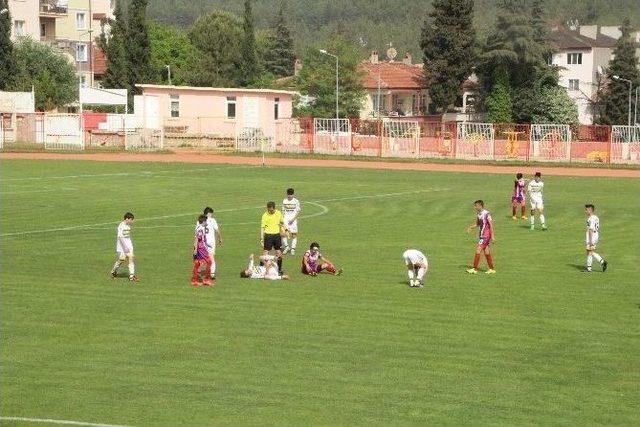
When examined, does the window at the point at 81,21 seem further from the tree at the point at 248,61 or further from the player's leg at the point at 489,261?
the player's leg at the point at 489,261

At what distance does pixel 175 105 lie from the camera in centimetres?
9431

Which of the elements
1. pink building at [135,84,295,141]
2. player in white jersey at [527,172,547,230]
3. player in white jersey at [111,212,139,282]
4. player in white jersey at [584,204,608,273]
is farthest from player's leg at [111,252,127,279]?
pink building at [135,84,295,141]

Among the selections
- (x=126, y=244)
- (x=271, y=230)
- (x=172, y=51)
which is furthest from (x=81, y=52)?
(x=126, y=244)

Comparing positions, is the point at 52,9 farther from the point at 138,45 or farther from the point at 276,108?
the point at 276,108

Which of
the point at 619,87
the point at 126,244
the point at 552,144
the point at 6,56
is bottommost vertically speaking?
the point at 126,244

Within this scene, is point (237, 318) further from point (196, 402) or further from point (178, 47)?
point (178, 47)

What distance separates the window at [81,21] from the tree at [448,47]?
149 ft

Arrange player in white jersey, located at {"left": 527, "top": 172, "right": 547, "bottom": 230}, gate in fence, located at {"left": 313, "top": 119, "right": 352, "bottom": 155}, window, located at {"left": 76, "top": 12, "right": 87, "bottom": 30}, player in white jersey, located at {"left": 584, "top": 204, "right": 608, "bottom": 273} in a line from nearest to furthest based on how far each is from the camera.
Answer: player in white jersey, located at {"left": 584, "top": 204, "right": 608, "bottom": 273}, player in white jersey, located at {"left": 527, "top": 172, "right": 547, "bottom": 230}, gate in fence, located at {"left": 313, "top": 119, "right": 352, "bottom": 155}, window, located at {"left": 76, "top": 12, "right": 87, "bottom": 30}

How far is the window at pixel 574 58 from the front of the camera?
161 m

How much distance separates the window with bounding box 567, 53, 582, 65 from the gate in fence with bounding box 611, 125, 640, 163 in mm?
83696

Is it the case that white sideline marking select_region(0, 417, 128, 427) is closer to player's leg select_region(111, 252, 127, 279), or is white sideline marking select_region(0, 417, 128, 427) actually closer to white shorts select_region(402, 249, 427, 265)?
player's leg select_region(111, 252, 127, 279)

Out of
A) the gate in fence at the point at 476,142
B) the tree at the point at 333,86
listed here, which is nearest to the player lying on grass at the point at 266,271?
the gate in fence at the point at 476,142

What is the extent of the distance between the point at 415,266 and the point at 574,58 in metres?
138

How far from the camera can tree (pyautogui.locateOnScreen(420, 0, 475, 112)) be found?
121625 mm
